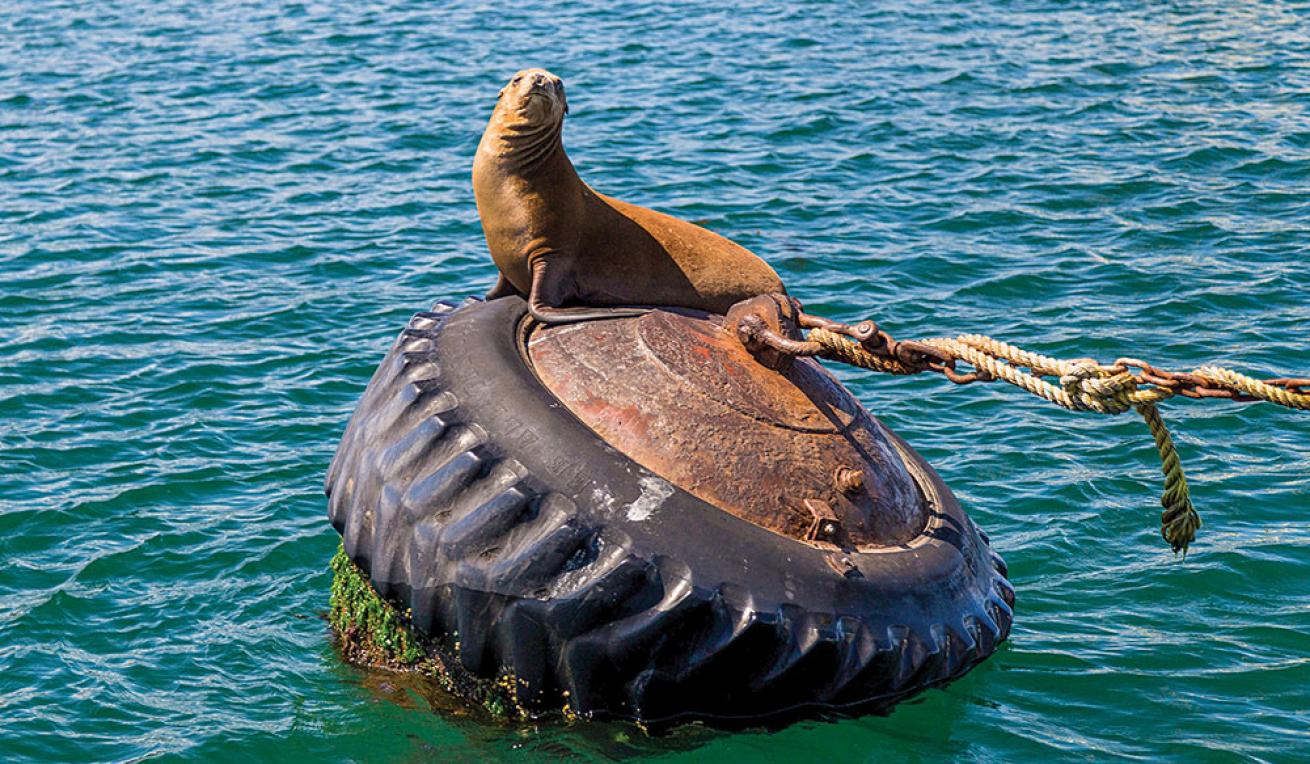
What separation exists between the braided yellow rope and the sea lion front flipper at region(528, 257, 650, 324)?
2.59 feet

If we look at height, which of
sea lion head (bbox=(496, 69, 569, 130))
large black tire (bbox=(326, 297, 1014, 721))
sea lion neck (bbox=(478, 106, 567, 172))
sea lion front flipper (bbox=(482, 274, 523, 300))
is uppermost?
sea lion head (bbox=(496, 69, 569, 130))

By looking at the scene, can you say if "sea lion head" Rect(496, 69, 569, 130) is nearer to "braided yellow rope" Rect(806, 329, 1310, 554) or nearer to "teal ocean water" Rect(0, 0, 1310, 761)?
"braided yellow rope" Rect(806, 329, 1310, 554)

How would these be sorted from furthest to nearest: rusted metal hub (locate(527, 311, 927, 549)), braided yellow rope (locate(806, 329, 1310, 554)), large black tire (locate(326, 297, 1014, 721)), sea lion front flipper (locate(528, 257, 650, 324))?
sea lion front flipper (locate(528, 257, 650, 324)) < rusted metal hub (locate(527, 311, 927, 549)) < large black tire (locate(326, 297, 1014, 721)) < braided yellow rope (locate(806, 329, 1310, 554))

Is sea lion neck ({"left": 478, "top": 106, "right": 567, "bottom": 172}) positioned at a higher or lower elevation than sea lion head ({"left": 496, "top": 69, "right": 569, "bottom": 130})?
lower

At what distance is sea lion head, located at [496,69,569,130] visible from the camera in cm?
587

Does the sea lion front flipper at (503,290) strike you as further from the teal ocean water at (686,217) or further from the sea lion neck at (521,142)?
the teal ocean water at (686,217)

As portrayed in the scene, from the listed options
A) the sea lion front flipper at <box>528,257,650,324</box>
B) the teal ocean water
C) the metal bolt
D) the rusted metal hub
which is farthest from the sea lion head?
the teal ocean water

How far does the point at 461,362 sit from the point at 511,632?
3.43ft

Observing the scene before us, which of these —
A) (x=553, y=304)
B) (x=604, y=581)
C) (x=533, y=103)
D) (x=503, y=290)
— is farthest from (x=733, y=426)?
(x=533, y=103)

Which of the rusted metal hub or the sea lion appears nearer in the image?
the rusted metal hub

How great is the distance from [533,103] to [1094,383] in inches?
91.7

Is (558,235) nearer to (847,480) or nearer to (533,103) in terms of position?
(533,103)

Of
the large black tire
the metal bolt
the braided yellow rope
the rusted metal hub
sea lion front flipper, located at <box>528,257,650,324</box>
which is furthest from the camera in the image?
sea lion front flipper, located at <box>528,257,650,324</box>

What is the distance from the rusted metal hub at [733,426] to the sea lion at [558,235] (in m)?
0.20
